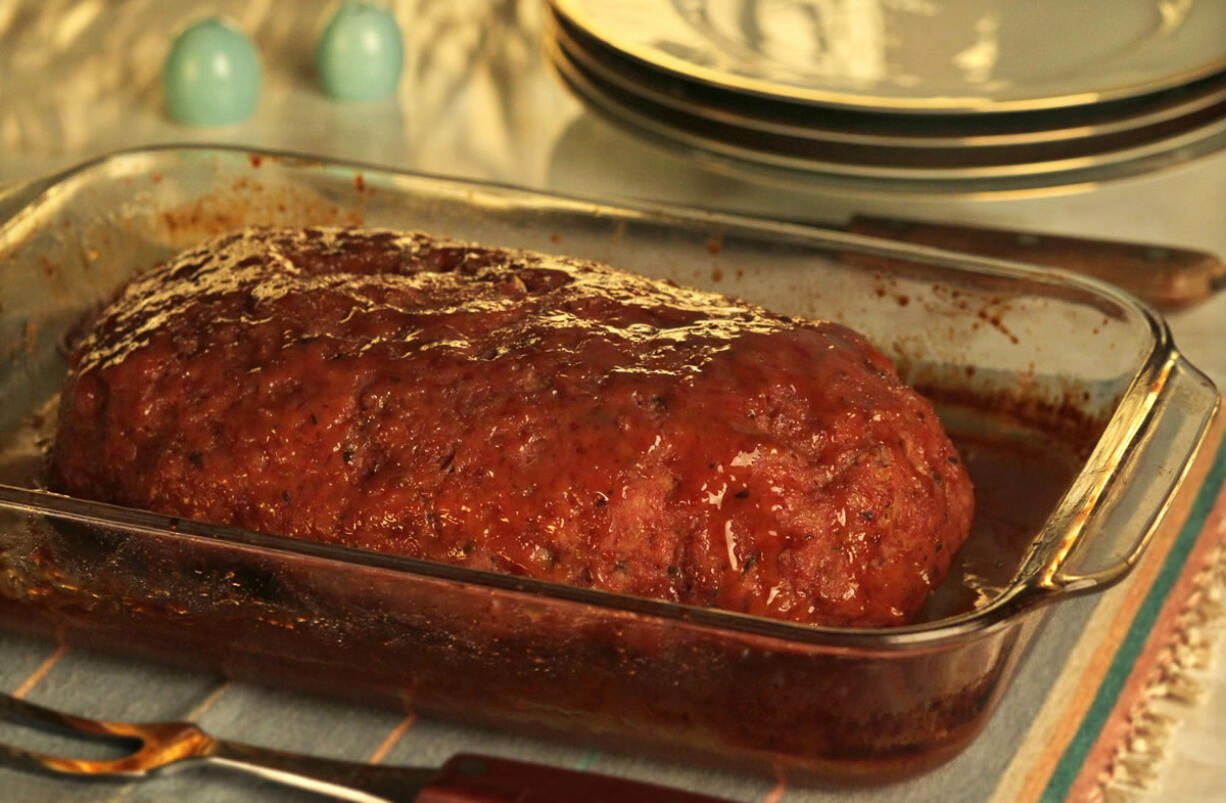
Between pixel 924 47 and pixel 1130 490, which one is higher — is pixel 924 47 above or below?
above

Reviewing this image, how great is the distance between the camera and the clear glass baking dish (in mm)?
1481

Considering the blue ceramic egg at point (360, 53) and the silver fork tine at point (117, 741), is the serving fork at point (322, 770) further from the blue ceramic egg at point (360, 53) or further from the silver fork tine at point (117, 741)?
the blue ceramic egg at point (360, 53)

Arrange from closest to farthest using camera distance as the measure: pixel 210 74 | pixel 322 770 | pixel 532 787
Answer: pixel 532 787 < pixel 322 770 < pixel 210 74

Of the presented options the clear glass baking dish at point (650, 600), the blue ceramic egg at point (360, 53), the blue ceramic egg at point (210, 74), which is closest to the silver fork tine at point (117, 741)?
the clear glass baking dish at point (650, 600)

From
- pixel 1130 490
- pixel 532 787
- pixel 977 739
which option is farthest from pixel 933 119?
pixel 532 787

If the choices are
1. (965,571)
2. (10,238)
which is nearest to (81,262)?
(10,238)

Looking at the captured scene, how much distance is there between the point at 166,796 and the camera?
160 centimetres

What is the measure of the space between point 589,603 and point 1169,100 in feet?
4.87

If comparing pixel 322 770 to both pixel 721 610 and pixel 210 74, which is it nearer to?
pixel 721 610

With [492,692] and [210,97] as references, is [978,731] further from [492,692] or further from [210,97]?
[210,97]

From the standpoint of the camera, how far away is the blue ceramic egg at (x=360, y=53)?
304 centimetres

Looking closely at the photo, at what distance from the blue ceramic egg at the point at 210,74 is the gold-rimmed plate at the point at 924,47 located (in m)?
0.71

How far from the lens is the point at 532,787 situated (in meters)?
1.43

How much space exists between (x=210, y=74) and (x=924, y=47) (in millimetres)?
1330
